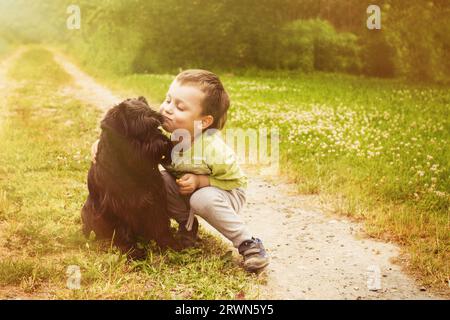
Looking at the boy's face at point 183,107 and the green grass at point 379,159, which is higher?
the boy's face at point 183,107

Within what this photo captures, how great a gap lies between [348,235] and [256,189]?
1.67m

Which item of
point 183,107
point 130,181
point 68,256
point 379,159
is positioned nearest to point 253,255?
point 130,181

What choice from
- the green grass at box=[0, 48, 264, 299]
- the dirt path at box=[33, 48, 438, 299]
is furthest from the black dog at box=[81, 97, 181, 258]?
the dirt path at box=[33, 48, 438, 299]

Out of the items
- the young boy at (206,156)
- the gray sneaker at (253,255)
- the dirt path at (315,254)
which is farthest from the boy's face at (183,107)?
the dirt path at (315,254)

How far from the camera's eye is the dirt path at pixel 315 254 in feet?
10.5

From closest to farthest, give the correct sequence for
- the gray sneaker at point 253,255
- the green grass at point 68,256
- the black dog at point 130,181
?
the green grass at point 68,256, the black dog at point 130,181, the gray sneaker at point 253,255

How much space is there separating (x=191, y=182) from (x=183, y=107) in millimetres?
525

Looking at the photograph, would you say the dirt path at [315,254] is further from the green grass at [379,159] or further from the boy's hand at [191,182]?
the boy's hand at [191,182]

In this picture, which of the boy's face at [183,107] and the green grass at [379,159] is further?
the green grass at [379,159]

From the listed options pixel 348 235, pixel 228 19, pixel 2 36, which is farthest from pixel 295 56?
pixel 348 235

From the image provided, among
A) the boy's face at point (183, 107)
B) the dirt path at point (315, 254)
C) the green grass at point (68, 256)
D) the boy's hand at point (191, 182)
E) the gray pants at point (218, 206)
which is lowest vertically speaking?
the dirt path at point (315, 254)

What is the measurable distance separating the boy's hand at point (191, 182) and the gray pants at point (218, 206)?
0.04 m

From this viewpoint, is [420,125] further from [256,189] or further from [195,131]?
[195,131]

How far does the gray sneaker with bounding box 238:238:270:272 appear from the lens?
3.38m
